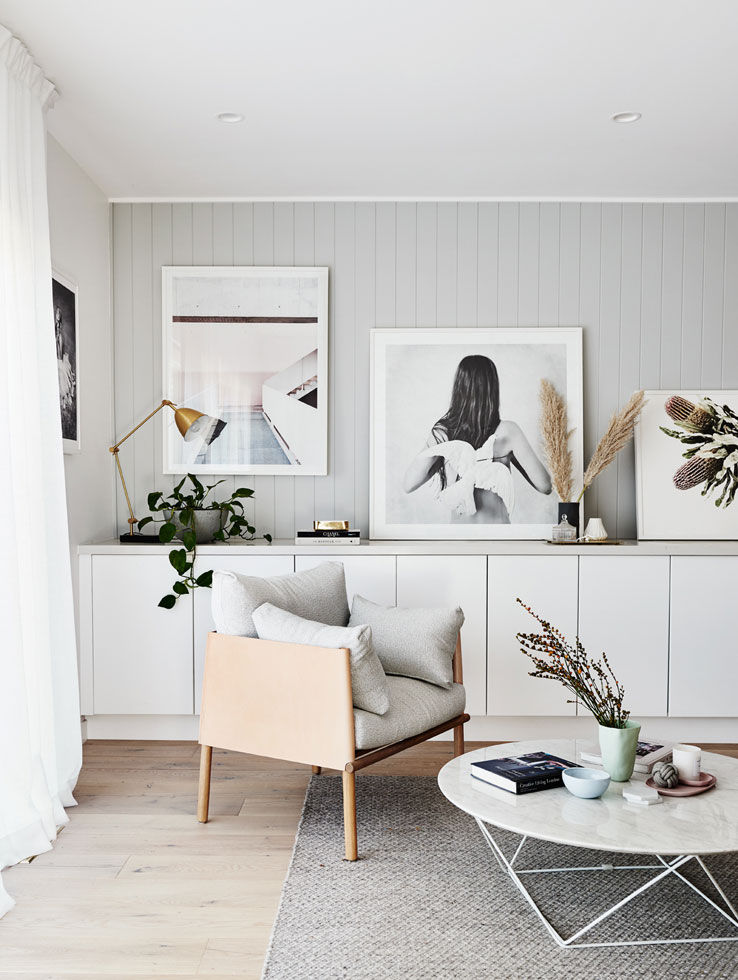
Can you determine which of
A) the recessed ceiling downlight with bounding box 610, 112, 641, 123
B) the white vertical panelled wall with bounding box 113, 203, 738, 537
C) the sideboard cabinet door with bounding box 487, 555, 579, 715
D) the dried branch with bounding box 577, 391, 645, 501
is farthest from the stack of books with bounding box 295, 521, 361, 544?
the recessed ceiling downlight with bounding box 610, 112, 641, 123

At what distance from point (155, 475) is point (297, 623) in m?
1.67

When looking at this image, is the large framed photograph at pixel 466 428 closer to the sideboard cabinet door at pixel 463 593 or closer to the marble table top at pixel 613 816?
the sideboard cabinet door at pixel 463 593

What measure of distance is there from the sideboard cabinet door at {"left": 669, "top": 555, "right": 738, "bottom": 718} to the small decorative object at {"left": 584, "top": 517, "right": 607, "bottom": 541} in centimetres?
32

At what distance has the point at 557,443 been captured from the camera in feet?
12.8

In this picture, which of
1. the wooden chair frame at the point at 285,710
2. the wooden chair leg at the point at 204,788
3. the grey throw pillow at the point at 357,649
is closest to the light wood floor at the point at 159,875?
the wooden chair leg at the point at 204,788

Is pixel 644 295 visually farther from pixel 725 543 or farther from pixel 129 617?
pixel 129 617

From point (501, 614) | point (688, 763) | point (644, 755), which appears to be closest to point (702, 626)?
point (501, 614)

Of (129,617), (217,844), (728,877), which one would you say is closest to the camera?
(728,877)

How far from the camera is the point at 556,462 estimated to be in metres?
3.91

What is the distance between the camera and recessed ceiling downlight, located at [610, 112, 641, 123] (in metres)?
3.10

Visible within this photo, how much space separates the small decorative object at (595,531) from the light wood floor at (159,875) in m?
1.17

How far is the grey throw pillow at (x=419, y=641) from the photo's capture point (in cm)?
296

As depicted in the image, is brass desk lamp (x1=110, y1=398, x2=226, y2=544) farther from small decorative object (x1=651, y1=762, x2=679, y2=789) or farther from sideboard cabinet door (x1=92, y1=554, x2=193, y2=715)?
small decorative object (x1=651, y1=762, x2=679, y2=789)

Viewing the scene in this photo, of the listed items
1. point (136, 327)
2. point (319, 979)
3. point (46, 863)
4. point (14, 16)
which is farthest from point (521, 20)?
point (46, 863)
